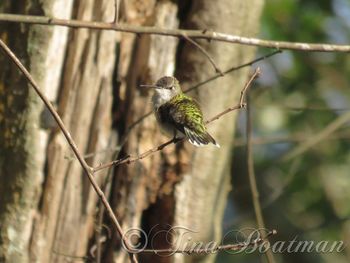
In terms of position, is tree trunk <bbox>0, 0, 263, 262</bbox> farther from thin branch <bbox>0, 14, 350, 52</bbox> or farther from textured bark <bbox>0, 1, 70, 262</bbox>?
thin branch <bbox>0, 14, 350, 52</bbox>

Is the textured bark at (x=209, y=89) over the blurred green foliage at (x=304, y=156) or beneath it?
beneath

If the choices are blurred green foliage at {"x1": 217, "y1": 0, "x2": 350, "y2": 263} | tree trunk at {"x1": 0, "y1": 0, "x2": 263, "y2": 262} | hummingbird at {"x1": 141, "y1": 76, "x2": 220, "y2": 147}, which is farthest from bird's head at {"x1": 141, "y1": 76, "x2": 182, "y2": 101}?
blurred green foliage at {"x1": 217, "y1": 0, "x2": 350, "y2": 263}

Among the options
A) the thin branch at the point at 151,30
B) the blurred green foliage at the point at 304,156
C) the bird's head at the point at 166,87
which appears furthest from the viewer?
the blurred green foliage at the point at 304,156

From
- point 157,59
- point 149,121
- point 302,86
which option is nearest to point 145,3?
point 157,59

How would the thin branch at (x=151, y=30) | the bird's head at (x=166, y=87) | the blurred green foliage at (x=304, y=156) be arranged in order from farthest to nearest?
the blurred green foliage at (x=304, y=156) < the bird's head at (x=166, y=87) < the thin branch at (x=151, y=30)

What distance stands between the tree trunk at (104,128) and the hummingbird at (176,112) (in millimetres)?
257

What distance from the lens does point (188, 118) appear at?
161 inches

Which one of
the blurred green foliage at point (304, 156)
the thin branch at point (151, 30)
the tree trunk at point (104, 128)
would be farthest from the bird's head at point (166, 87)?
the blurred green foliage at point (304, 156)

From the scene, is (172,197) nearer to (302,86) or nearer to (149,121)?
(149,121)

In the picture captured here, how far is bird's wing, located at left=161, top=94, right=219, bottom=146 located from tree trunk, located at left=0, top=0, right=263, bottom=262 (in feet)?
0.96

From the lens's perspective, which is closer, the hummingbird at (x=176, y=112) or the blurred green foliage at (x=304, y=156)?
the hummingbird at (x=176, y=112)

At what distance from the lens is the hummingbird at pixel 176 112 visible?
3965 mm

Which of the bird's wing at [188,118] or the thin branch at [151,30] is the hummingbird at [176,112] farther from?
the thin branch at [151,30]

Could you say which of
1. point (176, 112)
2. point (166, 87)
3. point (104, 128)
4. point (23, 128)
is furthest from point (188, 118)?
point (23, 128)
